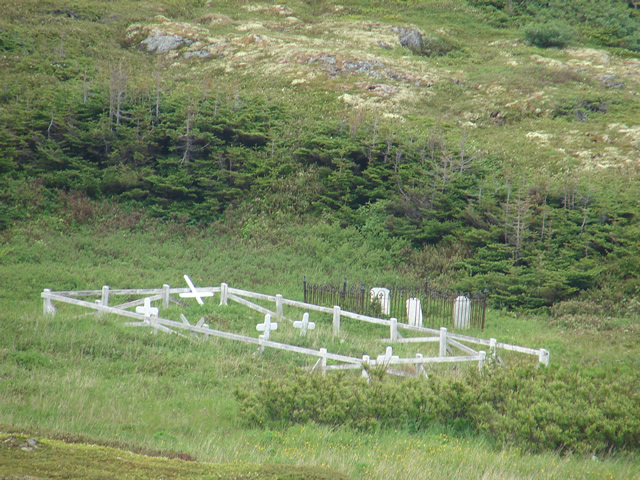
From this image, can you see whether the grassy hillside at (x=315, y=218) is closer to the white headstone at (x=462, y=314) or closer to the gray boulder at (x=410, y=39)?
the gray boulder at (x=410, y=39)

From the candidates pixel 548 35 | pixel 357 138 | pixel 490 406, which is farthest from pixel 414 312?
pixel 548 35

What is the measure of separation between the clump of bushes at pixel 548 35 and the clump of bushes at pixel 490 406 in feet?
139

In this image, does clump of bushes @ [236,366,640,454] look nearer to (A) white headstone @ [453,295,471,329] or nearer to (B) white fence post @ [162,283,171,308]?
(A) white headstone @ [453,295,471,329]

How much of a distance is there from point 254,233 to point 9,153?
10.4m

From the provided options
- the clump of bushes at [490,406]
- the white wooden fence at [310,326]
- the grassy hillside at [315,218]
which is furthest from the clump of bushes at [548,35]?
the clump of bushes at [490,406]

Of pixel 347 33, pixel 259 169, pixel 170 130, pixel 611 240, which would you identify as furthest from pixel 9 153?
pixel 347 33

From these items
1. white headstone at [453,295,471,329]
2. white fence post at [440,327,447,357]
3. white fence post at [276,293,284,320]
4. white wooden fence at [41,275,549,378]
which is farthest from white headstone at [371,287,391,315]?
white fence post at [440,327,447,357]

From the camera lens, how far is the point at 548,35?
145 feet

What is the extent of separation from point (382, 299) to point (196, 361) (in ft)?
22.3

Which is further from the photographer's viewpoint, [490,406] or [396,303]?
[396,303]

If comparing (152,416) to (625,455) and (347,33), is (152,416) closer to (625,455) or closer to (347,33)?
(625,455)

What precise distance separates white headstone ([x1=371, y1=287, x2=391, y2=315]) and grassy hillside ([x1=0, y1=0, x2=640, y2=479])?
1569 mm

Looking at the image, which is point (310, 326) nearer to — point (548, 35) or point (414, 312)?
point (414, 312)

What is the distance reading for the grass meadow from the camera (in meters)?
6.32
